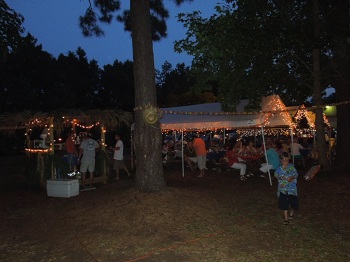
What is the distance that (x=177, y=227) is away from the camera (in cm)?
670

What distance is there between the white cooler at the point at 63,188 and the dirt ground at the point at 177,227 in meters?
0.25

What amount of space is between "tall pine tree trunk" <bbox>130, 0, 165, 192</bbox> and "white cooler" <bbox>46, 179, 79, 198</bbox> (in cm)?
245

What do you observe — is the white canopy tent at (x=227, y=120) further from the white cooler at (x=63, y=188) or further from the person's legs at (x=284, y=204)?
the person's legs at (x=284, y=204)

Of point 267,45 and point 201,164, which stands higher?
point 267,45

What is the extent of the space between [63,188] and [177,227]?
449 cm

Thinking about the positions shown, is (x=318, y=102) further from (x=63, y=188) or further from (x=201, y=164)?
(x=63, y=188)

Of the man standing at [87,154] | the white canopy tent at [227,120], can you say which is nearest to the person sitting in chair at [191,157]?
the white canopy tent at [227,120]

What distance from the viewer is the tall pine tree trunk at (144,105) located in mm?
8453

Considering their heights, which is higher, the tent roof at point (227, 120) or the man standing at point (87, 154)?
the tent roof at point (227, 120)

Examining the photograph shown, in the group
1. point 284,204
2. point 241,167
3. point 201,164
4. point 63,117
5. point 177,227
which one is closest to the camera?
point 177,227

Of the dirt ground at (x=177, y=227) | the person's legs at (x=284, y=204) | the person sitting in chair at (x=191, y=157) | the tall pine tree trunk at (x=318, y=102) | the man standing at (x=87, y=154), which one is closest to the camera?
the dirt ground at (x=177, y=227)

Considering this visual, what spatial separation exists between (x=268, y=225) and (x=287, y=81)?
9.01m

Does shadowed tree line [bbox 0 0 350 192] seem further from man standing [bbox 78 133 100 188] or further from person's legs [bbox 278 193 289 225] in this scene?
person's legs [bbox 278 193 289 225]

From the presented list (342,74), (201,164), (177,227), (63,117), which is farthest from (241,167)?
(177,227)
